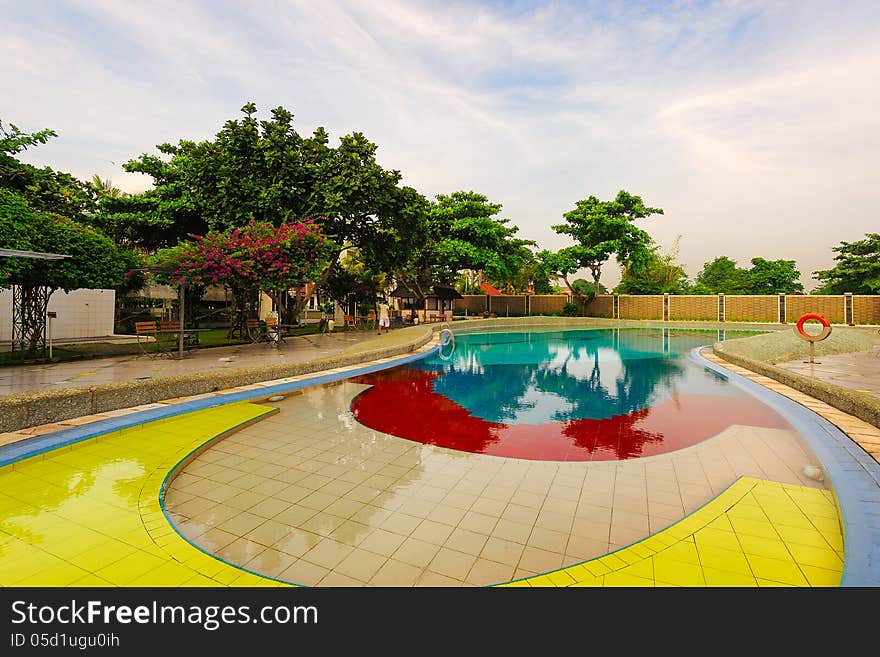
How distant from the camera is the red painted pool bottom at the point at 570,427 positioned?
17.6 ft

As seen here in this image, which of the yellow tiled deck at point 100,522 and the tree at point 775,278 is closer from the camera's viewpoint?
the yellow tiled deck at point 100,522

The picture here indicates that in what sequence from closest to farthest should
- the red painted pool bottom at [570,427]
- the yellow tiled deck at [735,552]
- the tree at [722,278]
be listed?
the yellow tiled deck at [735,552], the red painted pool bottom at [570,427], the tree at [722,278]

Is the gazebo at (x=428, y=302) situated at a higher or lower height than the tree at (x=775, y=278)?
lower

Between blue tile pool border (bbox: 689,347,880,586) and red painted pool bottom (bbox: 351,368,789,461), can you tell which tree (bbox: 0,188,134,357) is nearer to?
red painted pool bottom (bbox: 351,368,789,461)

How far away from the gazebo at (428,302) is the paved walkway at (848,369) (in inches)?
805

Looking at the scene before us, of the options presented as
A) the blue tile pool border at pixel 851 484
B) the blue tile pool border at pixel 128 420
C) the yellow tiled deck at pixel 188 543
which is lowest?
the yellow tiled deck at pixel 188 543

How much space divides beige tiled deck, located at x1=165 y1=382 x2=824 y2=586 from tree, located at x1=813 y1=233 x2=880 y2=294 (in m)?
34.5

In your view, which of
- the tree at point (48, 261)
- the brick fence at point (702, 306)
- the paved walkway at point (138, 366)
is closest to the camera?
the paved walkway at point (138, 366)

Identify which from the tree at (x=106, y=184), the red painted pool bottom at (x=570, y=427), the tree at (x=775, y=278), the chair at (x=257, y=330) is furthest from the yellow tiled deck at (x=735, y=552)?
the tree at (x=775, y=278)

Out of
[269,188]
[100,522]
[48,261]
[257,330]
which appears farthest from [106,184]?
[100,522]

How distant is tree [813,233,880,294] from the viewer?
94.2 ft

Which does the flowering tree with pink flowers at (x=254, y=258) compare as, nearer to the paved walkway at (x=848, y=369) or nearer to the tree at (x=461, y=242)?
the paved walkway at (x=848, y=369)
